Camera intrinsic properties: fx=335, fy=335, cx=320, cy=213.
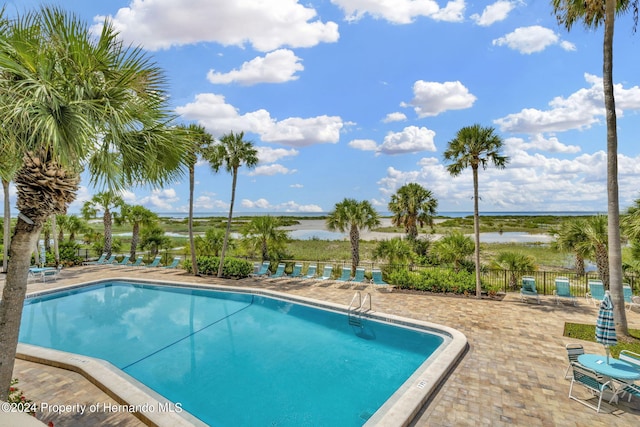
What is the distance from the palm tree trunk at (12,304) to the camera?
159 inches

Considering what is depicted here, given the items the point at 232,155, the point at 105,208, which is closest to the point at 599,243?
the point at 232,155

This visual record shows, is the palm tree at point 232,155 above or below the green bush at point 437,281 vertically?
above

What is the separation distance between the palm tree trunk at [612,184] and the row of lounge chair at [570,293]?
3.32 metres

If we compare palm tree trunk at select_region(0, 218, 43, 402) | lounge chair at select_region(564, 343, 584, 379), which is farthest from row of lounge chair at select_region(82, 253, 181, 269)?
lounge chair at select_region(564, 343, 584, 379)

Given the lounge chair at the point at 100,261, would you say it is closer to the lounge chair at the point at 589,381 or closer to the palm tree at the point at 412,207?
the palm tree at the point at 412,207

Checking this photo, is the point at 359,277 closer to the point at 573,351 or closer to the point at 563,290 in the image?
the point at 563,290

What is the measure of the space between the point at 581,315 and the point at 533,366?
5016mm

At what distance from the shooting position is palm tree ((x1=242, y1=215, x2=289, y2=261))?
59.7 feet

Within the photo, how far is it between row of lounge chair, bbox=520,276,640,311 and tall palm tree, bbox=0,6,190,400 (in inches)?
519

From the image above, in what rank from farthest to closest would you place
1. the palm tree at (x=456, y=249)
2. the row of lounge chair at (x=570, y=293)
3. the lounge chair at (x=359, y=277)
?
the lounge chair at (x=359, y=277), the palm tree at (x=456, y=249), the row of lounge chair at (x=570, y=293)

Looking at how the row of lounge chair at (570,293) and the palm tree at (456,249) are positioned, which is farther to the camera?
the palm tree at (456,249)

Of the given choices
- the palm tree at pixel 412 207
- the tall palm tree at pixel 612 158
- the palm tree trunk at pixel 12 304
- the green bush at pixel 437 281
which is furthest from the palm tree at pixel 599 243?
the palm tree trunk at pixel 12 304

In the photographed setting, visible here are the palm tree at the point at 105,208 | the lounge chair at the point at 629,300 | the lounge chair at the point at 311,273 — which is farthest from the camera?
the palm tree at the point at 105,208

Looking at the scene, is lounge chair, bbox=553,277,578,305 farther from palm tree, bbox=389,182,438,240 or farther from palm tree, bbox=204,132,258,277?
palm tree, bbox=204,132,258,277
